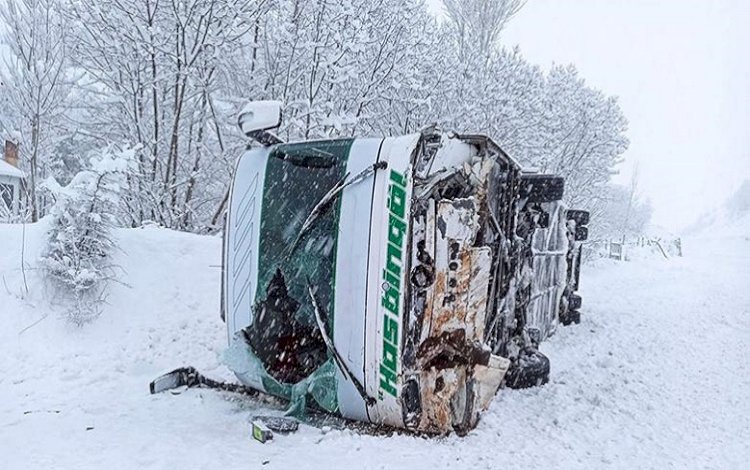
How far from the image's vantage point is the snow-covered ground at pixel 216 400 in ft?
10.2

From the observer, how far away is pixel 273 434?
3260mm

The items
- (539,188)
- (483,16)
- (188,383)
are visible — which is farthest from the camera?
(483,16)

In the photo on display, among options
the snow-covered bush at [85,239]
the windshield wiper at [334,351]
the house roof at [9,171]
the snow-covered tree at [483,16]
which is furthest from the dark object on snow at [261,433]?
the snow-covered tree at [483,16]

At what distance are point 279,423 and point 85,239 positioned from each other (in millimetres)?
3100

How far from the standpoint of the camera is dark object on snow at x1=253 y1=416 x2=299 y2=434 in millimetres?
3318

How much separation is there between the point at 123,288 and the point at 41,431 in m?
2.35

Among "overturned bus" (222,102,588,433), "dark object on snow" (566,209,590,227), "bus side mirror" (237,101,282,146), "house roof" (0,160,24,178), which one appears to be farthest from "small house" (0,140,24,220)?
"overturned bus" (222,102,588,433)

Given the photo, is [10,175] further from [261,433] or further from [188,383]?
[261,433]

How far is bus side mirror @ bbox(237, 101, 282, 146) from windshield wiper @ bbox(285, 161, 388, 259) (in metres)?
0.66

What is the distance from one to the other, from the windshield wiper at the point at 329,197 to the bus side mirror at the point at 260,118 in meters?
0.66

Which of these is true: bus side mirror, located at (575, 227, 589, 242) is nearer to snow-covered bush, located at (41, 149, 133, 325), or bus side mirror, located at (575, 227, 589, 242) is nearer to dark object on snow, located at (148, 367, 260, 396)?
dark object on snow, located at (148, 367, 260, 396)

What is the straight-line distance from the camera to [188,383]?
4.16 meters

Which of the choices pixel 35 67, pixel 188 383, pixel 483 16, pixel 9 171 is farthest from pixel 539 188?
pixel 9 171

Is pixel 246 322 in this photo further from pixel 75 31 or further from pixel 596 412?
pixel 75 31
